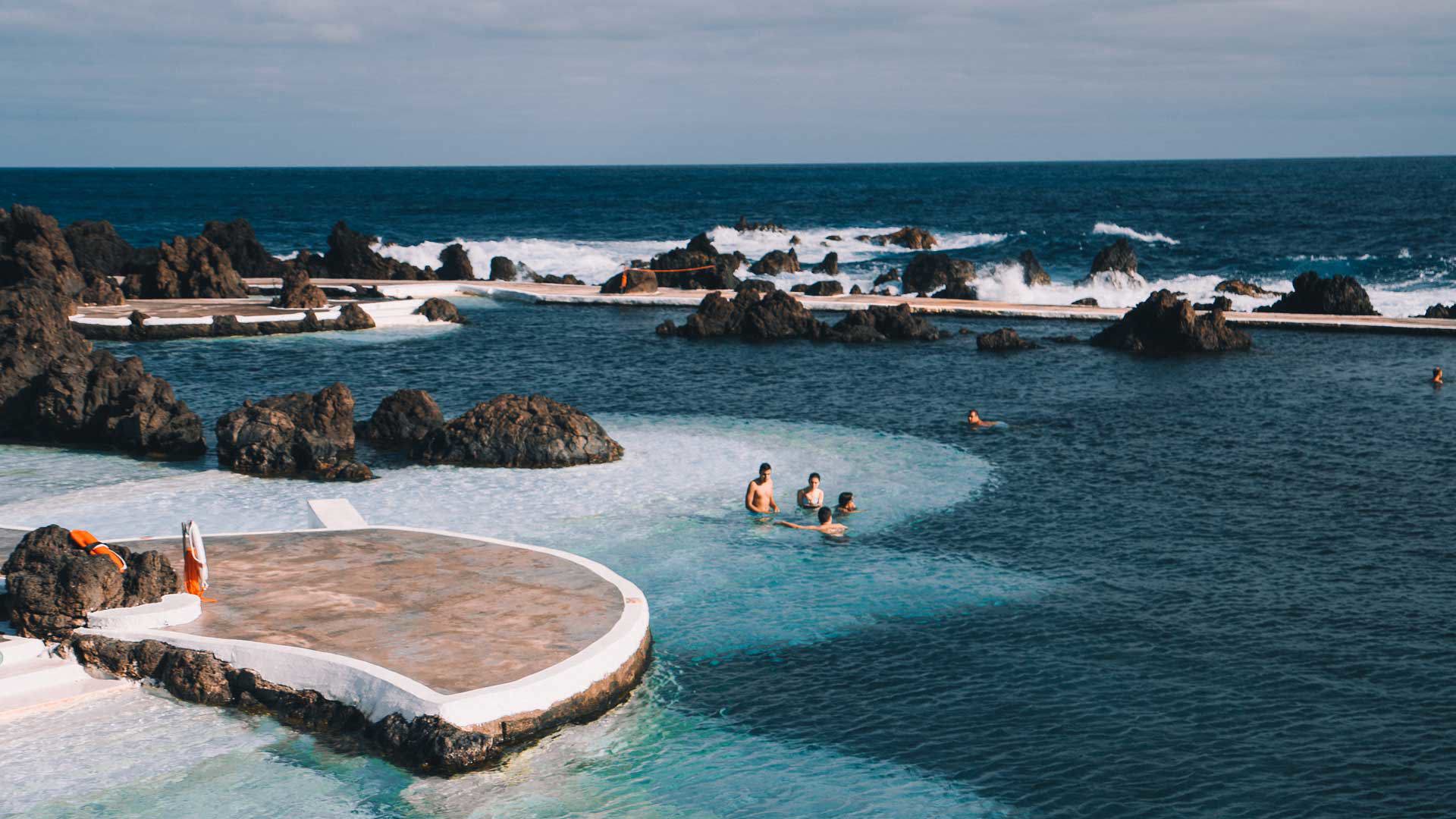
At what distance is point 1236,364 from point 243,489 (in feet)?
107

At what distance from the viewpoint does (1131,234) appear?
111 metres

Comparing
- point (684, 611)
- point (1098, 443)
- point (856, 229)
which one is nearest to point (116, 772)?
point (684, 611)

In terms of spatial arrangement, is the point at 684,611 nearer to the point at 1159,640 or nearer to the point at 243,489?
the point at 1159,640

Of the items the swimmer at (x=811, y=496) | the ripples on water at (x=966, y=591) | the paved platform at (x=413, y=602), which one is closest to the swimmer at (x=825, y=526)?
the ripples on water at (x=966, y=591)

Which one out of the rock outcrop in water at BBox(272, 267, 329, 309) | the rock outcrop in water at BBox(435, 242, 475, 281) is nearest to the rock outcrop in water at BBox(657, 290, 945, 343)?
the rock outcrop in water at BBox(272, 267, 329, 309)

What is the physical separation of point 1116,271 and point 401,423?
180ft

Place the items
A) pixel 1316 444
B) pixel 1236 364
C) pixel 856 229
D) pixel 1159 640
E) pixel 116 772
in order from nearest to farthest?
pixel 116 772
pixel 1159 640
pixel 1316 444
pixel 1236 364
pixel 856 229

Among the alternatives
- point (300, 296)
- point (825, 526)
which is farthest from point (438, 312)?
point (825, 526)

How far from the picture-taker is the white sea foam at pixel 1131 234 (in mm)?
107438

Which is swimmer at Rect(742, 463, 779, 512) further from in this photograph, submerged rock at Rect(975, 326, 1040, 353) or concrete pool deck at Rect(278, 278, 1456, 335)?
concrete pool deck at Rect(278, 278, 1456, 335)

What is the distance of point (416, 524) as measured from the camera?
22.6 m

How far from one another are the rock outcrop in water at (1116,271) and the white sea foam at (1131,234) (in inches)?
1237

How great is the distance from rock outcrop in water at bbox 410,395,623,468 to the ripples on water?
0.85m

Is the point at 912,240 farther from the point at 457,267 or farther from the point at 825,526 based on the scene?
the point at 825,526
